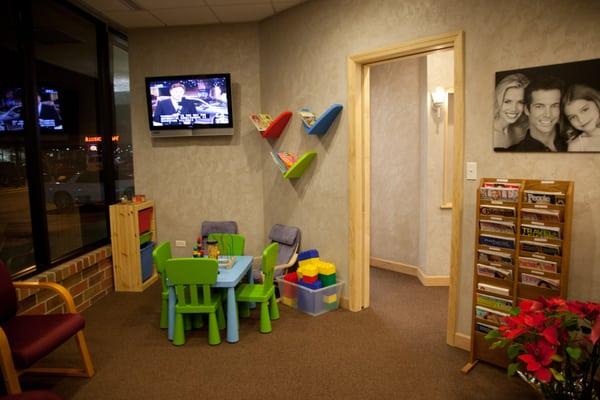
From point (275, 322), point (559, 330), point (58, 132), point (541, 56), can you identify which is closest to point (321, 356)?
point (275, 322)

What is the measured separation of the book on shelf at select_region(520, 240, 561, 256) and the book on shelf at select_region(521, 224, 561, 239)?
0.04 m

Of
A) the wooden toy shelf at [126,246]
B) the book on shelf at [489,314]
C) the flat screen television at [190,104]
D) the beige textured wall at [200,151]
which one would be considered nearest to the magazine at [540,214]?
the book on shelf at [489,314]

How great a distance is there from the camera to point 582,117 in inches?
89.9

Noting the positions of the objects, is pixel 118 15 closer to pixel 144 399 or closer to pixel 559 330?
pixel 144 399

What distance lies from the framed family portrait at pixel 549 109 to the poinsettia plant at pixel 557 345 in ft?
3.20

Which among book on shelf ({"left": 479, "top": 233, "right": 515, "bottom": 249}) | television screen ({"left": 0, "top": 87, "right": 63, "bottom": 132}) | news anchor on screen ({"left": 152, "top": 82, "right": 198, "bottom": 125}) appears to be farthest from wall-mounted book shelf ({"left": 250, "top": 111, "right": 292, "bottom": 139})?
book on shelf ({"left": 479, "top": 233, "right": 515, "bottom": 249})

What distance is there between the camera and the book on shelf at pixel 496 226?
2.44 meters

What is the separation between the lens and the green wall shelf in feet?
12.5

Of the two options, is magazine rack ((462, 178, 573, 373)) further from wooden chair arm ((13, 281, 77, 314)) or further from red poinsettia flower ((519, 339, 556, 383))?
wooden chair arm ((13, 281, 77, 314))

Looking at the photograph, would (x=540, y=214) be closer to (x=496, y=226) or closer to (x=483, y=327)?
(x=496, y=226)

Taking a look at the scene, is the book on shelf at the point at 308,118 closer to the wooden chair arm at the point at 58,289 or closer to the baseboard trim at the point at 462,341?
the baseboard trim at the point at 462,341

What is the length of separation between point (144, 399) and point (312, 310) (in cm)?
158

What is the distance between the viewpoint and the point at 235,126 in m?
4.55

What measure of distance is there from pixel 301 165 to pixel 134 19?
7.73 ft
